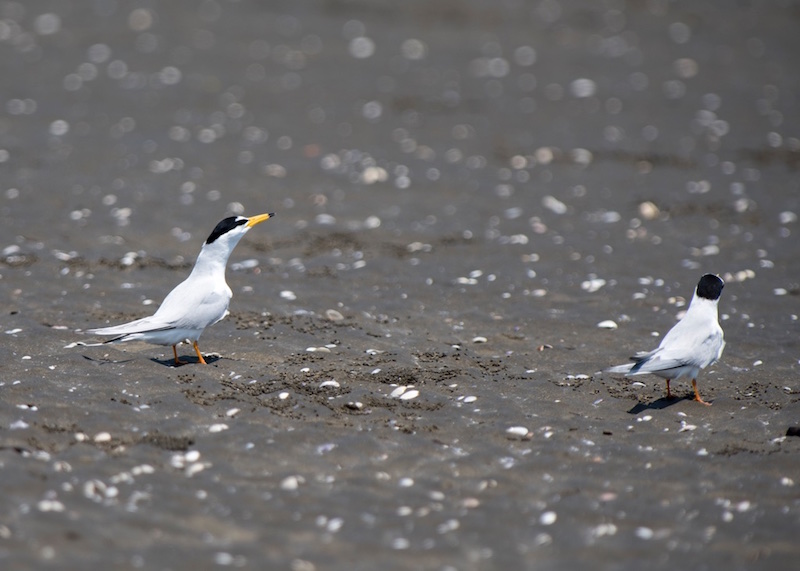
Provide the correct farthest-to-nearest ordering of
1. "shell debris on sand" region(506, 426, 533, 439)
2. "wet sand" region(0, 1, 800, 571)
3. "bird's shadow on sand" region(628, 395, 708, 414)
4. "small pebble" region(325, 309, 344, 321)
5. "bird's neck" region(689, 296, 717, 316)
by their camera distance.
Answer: "small pebble" region(325, 309, 344, 321) < "bird's neck" region(689, 296, 717, 316) < "bird's shadow on sand" region(628, 395, 708, 414) < "shell debris on sand" region(506, 426, 533, 439) < "wet sand" region(0, 1, 800, 571)

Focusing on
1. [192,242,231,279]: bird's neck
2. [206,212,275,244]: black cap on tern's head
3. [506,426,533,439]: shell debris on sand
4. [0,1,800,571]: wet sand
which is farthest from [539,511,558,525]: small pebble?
[206,212,275,244]: black cap on tern's head

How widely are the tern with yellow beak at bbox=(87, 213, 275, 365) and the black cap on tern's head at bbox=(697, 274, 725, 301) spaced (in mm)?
4260

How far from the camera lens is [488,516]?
239 inches

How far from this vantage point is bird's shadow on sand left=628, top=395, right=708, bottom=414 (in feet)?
25.6

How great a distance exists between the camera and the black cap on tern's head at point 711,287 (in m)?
8.13

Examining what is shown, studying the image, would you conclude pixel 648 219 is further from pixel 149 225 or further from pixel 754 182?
pixel 149 225

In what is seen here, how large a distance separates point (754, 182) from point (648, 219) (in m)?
2.76

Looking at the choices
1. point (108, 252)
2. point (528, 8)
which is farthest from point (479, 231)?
point (528, 8)

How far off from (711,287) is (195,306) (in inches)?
182

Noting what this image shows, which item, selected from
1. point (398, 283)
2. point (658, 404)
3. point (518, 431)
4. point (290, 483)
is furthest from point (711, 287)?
point (290, 483)

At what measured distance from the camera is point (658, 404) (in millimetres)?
7922

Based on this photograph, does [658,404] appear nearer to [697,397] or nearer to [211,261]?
[697,397]

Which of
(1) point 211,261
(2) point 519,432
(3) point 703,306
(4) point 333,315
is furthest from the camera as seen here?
(4) point 333,315

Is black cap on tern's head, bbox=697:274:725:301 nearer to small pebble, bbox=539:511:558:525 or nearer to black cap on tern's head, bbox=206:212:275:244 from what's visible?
small pebble, bbox=539:511:558:525
